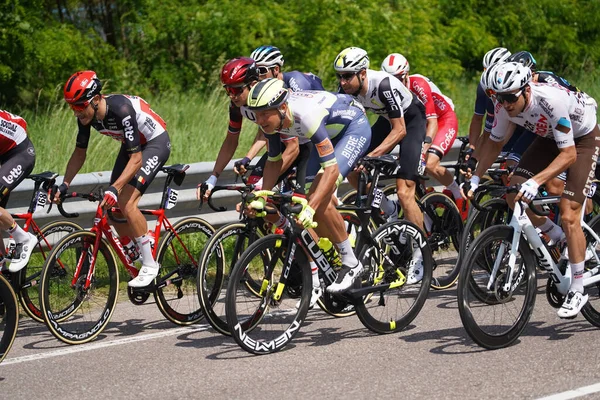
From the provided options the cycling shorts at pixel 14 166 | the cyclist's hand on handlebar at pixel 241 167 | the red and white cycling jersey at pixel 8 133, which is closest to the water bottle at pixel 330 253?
the cyclist's hand on handlebar at pixel 241 167

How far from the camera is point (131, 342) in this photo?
7.59m

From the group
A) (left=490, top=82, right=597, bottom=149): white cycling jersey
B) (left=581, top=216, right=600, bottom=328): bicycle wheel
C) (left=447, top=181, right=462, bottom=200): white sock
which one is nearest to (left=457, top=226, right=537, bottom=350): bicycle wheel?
(left=581, top=216, right=600, bottom=328): bicycle wheel

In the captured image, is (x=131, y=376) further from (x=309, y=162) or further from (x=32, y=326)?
(x=309, y=162)

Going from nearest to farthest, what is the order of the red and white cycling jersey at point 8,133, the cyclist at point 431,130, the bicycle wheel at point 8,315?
the bicycle wheel at point 8,315 → the red and white cycling jersey at point 8,133 → the cyclist at point 431,130

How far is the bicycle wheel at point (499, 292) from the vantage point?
690 centimetres

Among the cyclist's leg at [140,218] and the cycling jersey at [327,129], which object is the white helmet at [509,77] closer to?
the cycling jersey at [327,129]

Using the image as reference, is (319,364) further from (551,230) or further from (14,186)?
(14,186)

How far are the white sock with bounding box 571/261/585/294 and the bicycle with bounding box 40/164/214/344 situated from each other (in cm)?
297

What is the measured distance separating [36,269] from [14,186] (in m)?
0.84

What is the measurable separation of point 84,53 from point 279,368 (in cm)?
978

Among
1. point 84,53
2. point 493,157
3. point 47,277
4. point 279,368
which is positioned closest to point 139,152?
point 47,277

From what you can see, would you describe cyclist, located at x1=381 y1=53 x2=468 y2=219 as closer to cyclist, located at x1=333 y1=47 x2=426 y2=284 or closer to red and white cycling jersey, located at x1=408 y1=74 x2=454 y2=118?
red and white cycling jersey, located at x1=408 y1=74 x2=454 y2=118

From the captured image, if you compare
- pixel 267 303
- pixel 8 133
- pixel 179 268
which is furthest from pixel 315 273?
pixel 8 133

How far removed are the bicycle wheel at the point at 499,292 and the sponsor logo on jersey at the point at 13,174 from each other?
3752 mm
